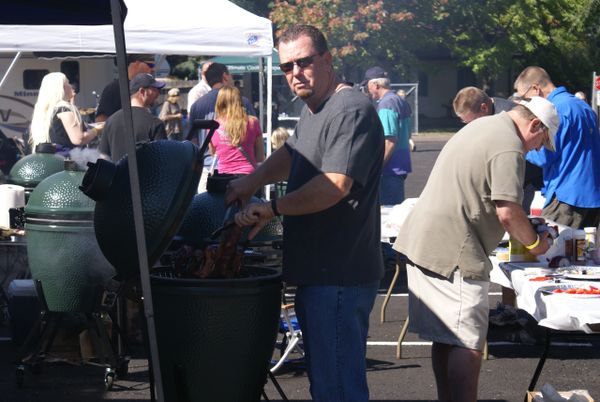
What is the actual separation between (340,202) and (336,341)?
57cm

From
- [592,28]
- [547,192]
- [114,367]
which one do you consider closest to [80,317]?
[114,367]

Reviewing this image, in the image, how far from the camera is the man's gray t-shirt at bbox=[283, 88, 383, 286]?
398 centimetres

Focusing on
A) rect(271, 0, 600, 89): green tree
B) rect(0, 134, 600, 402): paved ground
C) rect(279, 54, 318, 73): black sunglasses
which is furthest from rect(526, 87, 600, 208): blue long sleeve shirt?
rect(271, 0, 600, 89): green tree

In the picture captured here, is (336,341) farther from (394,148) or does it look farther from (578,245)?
(394,148)

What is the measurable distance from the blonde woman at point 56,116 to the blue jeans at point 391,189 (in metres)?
2.93

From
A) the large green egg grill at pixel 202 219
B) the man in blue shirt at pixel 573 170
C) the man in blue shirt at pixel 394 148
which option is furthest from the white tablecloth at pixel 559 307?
the man in blue shirt at pixel 394 148

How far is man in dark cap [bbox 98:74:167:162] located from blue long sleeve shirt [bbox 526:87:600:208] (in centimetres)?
304

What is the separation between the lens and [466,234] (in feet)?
15.2

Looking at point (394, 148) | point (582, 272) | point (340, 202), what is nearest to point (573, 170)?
point (582, 272)

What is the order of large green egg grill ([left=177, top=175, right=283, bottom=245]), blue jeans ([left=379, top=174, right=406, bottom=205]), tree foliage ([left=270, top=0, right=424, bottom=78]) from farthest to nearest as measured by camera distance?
tree foliage ([left=270, top=0, right=424, bottom=78]) → blue jeans ([left=379, top=174, right=406, bottom=205]) → large green egg grill ([left=177, top=175, right=283, bottom=245])

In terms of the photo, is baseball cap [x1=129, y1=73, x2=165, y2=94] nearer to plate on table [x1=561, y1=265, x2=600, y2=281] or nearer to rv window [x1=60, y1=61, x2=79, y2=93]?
plate on table [x1=561, y1=265, x2=600, y2=281]

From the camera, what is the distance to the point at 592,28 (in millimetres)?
38688

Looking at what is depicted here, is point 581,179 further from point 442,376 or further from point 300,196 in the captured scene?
point 300,196

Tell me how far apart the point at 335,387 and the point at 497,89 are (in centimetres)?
4911
